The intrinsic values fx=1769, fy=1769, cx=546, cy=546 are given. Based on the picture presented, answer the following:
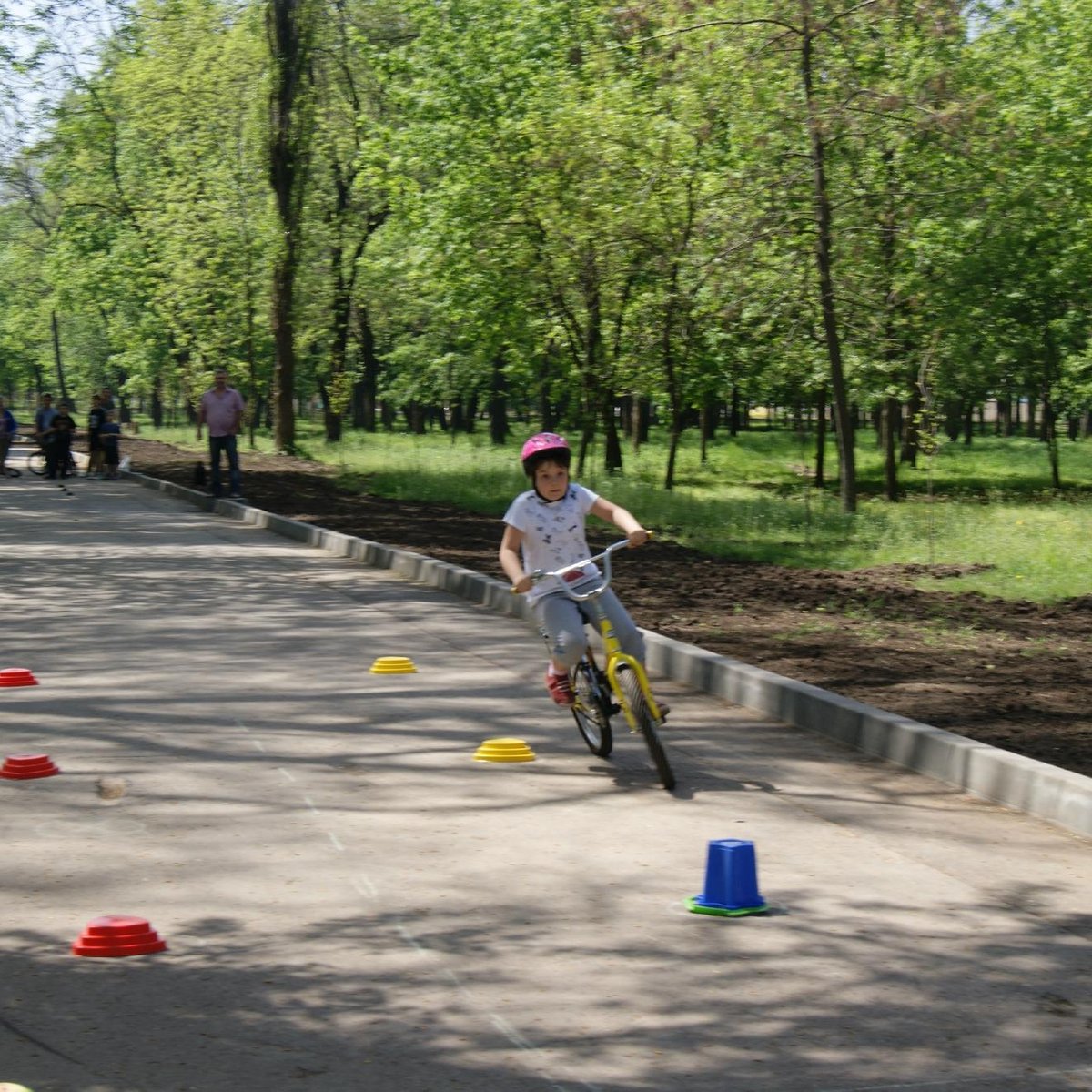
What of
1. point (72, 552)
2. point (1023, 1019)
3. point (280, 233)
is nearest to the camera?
point (1023, 1019)

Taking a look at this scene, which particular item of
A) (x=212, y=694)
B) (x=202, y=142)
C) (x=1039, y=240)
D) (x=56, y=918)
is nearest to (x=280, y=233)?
(x=202, y=142)

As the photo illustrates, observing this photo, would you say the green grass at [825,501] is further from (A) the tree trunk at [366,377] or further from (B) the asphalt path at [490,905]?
(A) the tree trunk at [366,377]

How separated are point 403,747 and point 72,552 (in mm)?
11549

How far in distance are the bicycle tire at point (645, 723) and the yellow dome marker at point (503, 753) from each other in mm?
669

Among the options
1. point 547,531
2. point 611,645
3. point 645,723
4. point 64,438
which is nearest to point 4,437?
point 64,438

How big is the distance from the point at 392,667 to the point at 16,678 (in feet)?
7.50

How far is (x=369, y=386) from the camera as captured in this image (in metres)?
71.5

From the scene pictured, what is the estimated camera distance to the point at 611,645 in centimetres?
840

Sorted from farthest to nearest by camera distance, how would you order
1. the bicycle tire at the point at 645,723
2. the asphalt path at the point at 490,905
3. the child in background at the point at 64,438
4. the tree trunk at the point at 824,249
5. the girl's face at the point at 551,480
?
the child in background at the point at 64,438, the tree trunk at the point at 824,249, the girl's face at the point at 551,480, the bicycle tire at the point at 645,723, the asphalt path at the point at 490,905

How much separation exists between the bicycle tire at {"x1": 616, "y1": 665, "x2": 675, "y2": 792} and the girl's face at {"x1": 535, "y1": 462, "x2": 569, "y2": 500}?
100 centimetres

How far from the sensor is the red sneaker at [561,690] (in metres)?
8.68

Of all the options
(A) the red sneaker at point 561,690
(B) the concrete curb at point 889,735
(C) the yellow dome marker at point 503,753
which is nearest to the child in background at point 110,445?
(B) the concrete curb at point 889,735

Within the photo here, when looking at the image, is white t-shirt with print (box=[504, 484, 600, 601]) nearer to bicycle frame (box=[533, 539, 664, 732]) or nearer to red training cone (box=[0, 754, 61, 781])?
bicycle frame (box=[533, 539, 664, 732])

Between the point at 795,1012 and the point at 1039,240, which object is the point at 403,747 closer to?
the point at 795,1012
